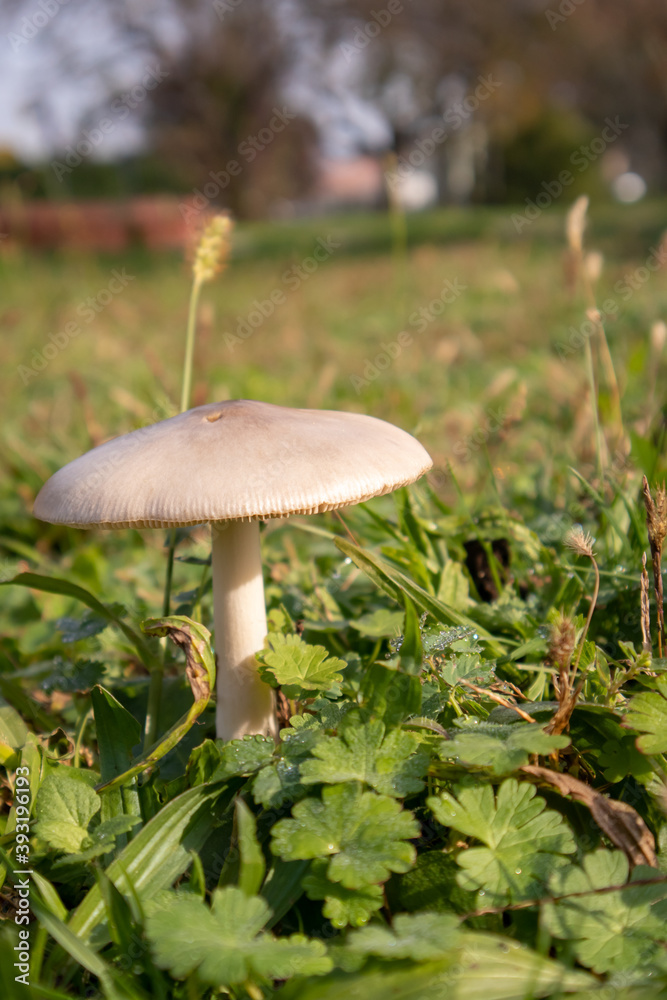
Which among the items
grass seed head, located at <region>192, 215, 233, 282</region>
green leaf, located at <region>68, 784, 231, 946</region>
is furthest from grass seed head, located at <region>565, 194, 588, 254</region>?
green leaf, located at <region>68, 784, 231, 946</region>

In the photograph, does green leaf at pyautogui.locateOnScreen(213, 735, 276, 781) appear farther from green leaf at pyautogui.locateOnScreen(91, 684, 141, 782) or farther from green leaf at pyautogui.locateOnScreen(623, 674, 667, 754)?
green leaf at pyautogui.locateOnScreen(623, 674, 667, 754)

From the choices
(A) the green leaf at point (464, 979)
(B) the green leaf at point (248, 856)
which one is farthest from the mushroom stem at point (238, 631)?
(A) the green leaf at point (464, 979)

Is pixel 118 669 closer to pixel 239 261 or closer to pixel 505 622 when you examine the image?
pixel 505 622

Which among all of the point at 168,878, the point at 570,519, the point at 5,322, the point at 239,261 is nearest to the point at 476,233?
the point at 239,261

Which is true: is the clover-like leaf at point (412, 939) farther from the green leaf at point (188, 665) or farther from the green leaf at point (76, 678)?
the green leaf at point (76, 678)

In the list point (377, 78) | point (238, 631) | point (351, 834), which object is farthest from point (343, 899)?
point (377, 78)

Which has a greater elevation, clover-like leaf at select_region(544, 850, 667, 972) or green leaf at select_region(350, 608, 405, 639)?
green leaf at select_region(350, 608, 405, 639)

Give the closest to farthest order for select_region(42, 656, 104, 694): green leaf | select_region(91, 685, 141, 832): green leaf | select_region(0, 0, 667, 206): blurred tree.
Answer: select_region(91, 685, 141, 832): green leaf < select_region(42, 656, 104, 694): green leaf < select_region(0, 0, 667, 206): blurred tree
